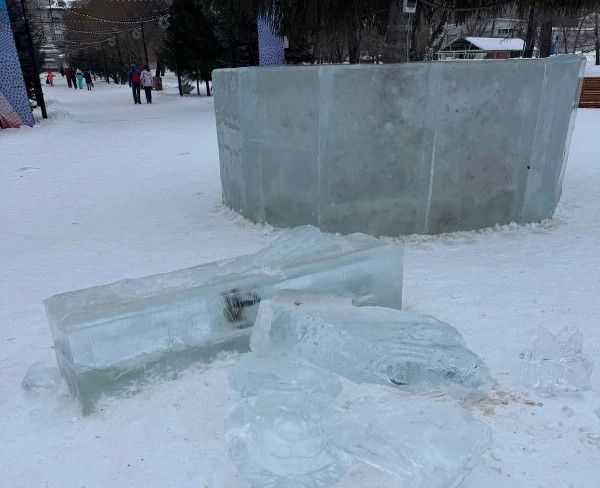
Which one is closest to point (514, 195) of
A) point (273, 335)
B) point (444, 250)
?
point (444, 250)

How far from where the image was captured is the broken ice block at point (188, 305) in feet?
7.43

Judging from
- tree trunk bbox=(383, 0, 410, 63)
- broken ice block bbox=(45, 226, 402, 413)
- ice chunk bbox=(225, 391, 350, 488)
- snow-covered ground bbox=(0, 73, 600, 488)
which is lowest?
snow-covered ground bbox=(0, 73, 600, 488)

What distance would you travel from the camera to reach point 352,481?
1.86 meters

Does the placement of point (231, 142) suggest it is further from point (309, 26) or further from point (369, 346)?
point (369, 346)

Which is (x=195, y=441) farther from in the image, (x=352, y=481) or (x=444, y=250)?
(x=444, y=250)

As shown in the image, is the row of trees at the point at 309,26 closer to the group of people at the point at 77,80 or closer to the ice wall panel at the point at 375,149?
the ice wall panel at the point at 375,149

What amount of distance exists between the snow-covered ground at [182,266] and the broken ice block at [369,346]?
214 mm

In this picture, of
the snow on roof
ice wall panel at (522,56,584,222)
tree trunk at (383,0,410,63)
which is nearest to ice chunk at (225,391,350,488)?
ice wall panel at (522,56,584,222)

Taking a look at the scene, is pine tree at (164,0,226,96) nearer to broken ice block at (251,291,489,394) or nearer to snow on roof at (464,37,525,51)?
broken ice block at (251,291,489,394)

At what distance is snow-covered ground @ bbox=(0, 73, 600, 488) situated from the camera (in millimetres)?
1970

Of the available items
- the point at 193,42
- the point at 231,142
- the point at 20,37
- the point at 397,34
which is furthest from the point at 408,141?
the point at 193,42

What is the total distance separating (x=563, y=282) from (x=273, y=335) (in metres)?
2.22

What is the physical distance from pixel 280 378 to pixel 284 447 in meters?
0.41

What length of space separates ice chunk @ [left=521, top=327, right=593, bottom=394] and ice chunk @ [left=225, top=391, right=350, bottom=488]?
106 cm
